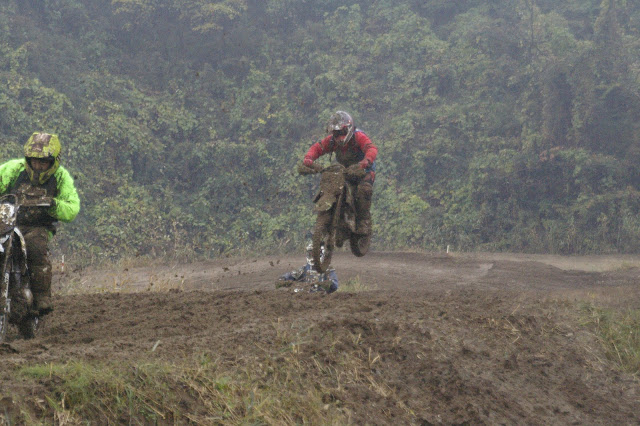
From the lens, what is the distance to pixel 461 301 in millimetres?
8641

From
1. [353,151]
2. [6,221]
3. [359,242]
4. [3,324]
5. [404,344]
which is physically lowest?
[404,344]

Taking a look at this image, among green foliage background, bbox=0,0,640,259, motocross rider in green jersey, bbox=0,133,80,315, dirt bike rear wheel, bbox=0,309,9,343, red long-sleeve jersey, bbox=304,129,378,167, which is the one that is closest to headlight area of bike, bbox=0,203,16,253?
motocross rider in green jersey, bbox=0,133,80,315

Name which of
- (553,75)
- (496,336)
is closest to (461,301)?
(496,336)

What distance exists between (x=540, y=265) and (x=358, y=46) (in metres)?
15.4

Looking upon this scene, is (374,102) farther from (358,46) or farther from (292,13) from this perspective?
(292,13)

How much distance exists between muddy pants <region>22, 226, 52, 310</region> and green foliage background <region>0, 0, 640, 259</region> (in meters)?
12.1

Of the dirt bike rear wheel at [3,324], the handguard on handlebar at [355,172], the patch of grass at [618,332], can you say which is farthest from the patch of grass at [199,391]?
the handguard on handlebar at [355,172]

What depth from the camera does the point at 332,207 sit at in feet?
31.6

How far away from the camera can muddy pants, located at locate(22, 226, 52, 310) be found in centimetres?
660

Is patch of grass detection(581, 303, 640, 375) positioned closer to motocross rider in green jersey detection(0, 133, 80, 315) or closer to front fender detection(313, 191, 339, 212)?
front fender detection(313, 191, 339, 212)

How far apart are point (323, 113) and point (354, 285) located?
14.3 meters

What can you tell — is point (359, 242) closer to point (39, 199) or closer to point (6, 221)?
point (39, 199)

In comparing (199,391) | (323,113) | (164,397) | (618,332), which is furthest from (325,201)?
(323,113)

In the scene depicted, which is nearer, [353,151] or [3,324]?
[3,324]
